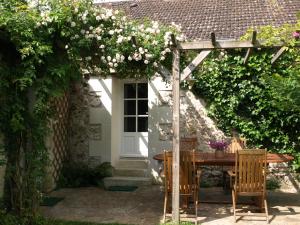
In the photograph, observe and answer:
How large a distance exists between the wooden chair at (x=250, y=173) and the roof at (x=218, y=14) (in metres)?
3.46

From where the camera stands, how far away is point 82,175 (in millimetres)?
8109

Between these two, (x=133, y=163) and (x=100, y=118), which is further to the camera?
(x=133, y=163)

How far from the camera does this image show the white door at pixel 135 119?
8.59 m

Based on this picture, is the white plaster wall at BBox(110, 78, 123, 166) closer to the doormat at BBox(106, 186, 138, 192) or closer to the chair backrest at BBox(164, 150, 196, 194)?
the doormat at BBox(106, 186, 138, 192)

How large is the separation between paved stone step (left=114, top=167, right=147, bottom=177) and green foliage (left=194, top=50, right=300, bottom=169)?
1.83 m

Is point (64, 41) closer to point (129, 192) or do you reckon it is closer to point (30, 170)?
point (30, 170)

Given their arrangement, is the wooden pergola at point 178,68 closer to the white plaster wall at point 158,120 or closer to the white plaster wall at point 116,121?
the white plaster wall at point 158,120

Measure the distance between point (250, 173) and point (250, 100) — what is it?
7.73 ft

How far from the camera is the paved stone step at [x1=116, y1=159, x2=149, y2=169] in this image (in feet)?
27.5

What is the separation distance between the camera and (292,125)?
285 inches

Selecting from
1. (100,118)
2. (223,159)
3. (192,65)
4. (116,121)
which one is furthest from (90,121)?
(192,65)

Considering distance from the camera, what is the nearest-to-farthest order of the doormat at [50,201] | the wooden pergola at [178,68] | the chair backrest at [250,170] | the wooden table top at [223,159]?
the wooden pergola at [178,68]
the chair backrest at [250,170]
the wooden table top at [223,159]
the doormat at [50,201]

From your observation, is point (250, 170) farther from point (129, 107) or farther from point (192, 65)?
point (129, 107)

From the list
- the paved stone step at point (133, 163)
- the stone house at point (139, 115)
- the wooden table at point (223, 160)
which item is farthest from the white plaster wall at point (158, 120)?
the wooden table at point (223, 160)
